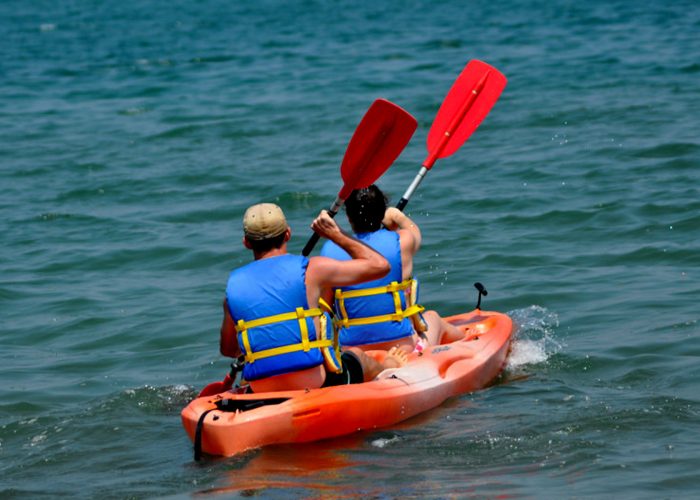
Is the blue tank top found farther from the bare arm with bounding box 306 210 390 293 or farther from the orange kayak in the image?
the orange kayak

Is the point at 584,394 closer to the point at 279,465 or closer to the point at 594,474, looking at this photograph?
the point at 594,474

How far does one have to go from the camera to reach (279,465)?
5.64 m

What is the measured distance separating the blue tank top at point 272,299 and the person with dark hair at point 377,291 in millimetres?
844

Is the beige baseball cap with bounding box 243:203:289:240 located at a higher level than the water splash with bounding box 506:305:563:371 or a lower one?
higher

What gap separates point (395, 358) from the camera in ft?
21.8

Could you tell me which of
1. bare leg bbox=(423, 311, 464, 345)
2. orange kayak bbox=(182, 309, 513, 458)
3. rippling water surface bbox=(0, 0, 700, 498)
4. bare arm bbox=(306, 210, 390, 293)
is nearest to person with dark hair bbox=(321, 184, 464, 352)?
orange kayak bbox=(182, 309, 513, 458)

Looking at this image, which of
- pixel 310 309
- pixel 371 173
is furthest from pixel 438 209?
pixel 310 309

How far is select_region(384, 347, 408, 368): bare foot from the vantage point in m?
6.60

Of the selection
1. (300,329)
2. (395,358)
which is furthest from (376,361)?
(300,329)

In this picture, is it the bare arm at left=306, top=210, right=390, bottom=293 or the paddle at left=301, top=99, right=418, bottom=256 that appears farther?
the paddle at left=301, top=99, right=418, bottom=256

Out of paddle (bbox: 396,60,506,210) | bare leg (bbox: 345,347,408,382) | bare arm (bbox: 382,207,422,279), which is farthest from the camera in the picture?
paddle (bbox: 396,60,506,210)

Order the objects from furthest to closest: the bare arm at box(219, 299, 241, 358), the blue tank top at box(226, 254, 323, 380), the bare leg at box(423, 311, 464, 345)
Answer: the bare leg at box(423, 311, 464, 345) < the bare arm at box(219, 299, 241, 358) < the blue tank top at box(226, 254, 323, 380)

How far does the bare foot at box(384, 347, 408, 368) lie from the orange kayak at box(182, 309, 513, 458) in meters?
0.05

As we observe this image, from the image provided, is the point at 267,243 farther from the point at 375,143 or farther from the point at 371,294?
the point at 375,143
